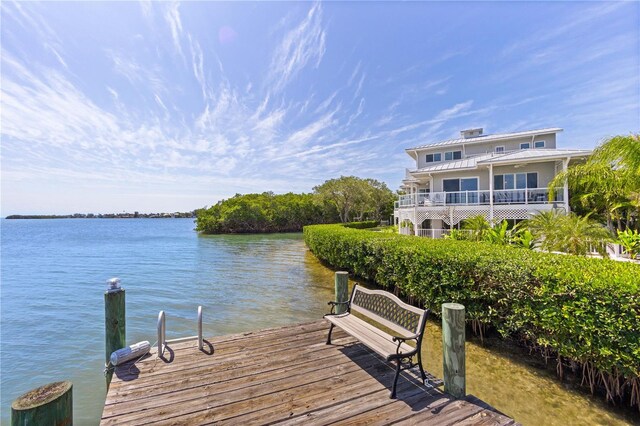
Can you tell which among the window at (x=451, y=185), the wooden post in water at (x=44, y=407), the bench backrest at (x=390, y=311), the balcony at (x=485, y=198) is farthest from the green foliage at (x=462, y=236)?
the wooden post in water at (x=44, y=407)

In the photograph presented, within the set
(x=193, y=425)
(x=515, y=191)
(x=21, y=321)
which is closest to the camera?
(x=193, y=425)

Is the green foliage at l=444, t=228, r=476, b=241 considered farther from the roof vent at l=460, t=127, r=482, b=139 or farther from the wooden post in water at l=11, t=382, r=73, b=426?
the roof vent at l=460, t=127, r=482, b=139

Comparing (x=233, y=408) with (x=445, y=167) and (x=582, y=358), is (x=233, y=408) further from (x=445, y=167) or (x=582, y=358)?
(x=445, y=167)

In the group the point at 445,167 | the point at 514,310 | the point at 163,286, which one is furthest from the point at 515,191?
the point at 163,286

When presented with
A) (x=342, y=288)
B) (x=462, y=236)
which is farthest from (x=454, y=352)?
(x=462, y=236)

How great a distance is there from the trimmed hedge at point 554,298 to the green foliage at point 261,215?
4057cm

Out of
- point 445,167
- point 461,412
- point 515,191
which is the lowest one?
point 461,412

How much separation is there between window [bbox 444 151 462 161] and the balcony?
8.66 meters

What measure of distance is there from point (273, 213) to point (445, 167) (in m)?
38.0

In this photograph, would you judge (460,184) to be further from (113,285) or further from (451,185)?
(113,285)

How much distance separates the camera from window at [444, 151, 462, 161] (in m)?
25.3

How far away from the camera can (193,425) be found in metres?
2.79

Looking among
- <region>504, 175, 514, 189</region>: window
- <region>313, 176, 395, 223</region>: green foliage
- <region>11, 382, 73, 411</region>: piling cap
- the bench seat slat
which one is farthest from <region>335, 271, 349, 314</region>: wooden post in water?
<region>313, 176, 395, 223</region>: green foliage

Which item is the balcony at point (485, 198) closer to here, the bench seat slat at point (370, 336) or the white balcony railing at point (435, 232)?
the white balcony railing at point (435, 232)
